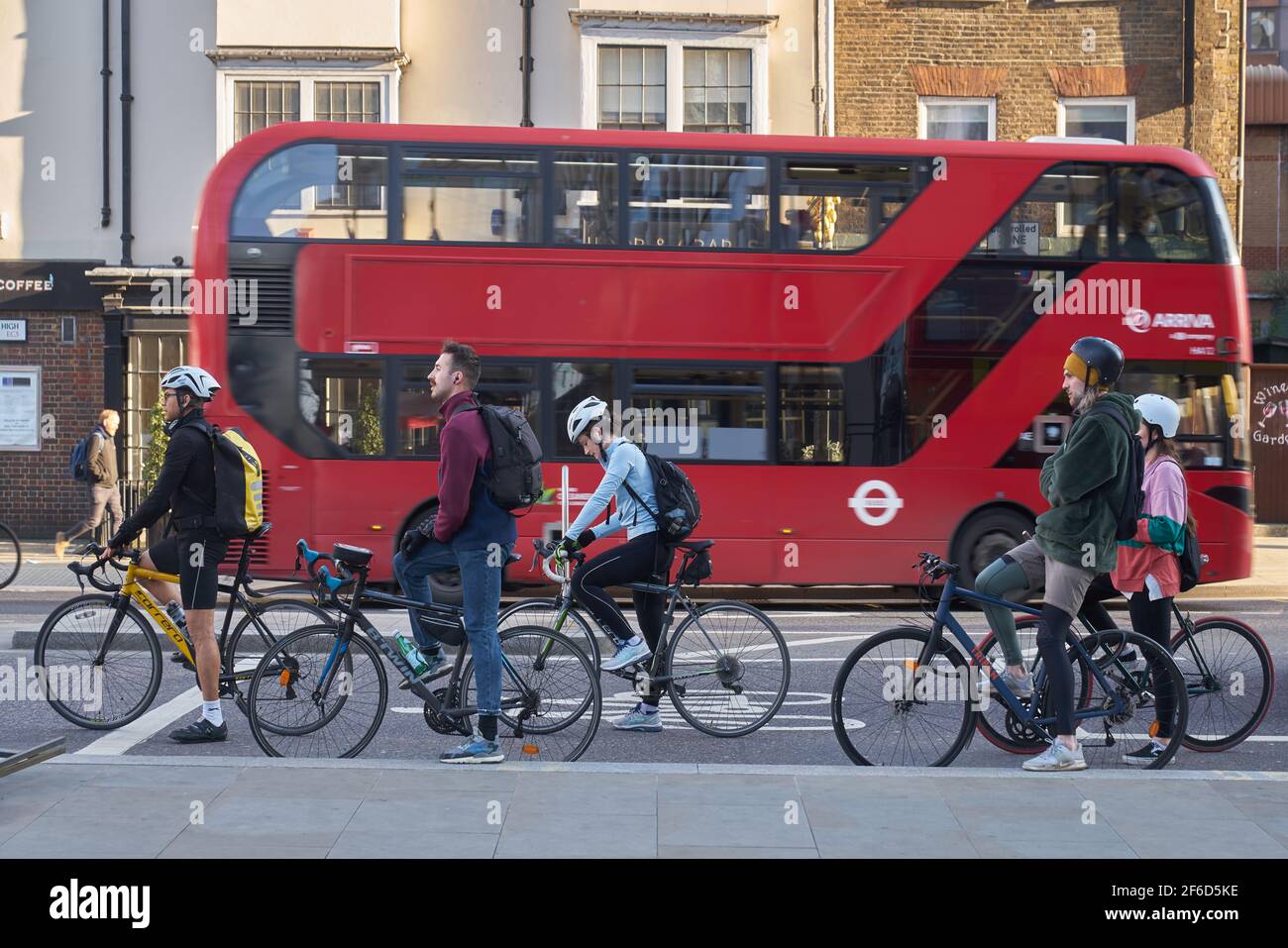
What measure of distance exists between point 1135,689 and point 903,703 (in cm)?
111

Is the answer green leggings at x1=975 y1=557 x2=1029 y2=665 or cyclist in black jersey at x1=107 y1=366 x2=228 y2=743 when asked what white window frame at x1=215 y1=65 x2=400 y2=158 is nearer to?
cyclist in black jersey at x1=107 y1=366 x2=228 y2=743

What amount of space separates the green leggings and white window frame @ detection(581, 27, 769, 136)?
15.0 meters

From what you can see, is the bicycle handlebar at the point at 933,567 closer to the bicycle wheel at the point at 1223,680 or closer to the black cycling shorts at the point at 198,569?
the bicycle wheel at the point at 1223,680

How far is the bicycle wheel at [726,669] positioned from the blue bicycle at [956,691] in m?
0.98

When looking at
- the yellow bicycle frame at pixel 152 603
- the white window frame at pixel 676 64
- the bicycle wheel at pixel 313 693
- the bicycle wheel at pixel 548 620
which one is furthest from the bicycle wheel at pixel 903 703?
the white window frame at pixel 676 64

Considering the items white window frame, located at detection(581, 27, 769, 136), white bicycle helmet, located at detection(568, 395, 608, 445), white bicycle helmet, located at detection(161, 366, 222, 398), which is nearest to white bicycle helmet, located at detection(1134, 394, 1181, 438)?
white bicycle helmet, located at detection(568, 395, 608, 445)

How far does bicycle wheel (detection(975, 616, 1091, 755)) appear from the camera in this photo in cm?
648

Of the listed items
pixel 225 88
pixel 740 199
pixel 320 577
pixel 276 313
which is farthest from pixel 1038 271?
pixel 225 88

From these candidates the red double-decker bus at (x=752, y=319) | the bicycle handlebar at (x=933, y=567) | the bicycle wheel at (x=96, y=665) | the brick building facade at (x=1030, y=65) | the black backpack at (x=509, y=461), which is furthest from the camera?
the brick building facade at (x=1030, y=65)

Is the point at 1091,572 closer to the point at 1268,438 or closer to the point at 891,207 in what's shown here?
the point at 891,207

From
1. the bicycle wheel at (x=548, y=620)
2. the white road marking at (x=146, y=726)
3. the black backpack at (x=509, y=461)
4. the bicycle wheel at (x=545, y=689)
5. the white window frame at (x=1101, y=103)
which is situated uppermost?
the white window frame at (x=1101, y=103)

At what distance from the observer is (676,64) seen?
20594mm

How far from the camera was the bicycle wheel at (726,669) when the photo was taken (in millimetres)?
7391

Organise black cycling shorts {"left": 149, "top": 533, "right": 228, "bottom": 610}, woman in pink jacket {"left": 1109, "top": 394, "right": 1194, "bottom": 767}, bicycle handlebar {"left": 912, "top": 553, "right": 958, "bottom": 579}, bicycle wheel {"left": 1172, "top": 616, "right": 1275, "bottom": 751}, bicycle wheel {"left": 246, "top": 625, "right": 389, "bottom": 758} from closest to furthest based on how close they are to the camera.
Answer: bicycle handlebar {"left": 912, "top": 553, "right": 958, "bottom": 579} → bicycle wheel {"left": 246, "top": 625, "right": 389, "bottom": 758} → black cycling shorts {"left": 149, "top": 533, "right": 228, "bottom": 610} → woman in pink jacket {"left": 1109, "top": 394, "right": 1194, "bottom": 767} → bicycle wheel {"left": 1172, "top": 616, "right": 1275, "bottom": 751}
